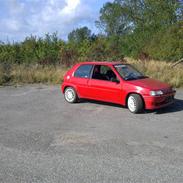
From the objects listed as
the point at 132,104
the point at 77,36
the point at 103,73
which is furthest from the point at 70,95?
the point at 77,36

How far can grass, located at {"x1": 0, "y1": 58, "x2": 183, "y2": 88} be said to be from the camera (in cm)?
1808

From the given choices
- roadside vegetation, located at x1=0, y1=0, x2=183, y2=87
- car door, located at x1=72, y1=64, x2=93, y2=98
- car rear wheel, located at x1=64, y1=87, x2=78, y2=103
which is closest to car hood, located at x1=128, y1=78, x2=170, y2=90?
car door, located at x1=72, y1=64, x2=93, y2=98

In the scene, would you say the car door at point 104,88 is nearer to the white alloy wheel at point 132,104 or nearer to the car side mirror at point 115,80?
the car side mirror at point 115,80

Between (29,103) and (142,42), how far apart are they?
1099 inches

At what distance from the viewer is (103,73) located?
38.2ft

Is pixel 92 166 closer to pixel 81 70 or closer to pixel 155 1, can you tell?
pixel 81 70

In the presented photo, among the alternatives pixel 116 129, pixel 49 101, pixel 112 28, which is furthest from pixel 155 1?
pixel 116 129

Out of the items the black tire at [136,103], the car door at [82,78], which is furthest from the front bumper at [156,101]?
the car door at [82,78]

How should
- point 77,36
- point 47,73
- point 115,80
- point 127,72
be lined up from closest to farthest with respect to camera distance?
point 115,80, point 127,72, point 47,73, point 77,36

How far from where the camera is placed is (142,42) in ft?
127

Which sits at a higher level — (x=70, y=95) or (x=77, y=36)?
(x=77, y=36)

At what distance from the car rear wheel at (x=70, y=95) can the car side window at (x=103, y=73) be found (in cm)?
102

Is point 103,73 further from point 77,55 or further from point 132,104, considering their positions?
point 77,55

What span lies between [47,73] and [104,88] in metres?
9.13
